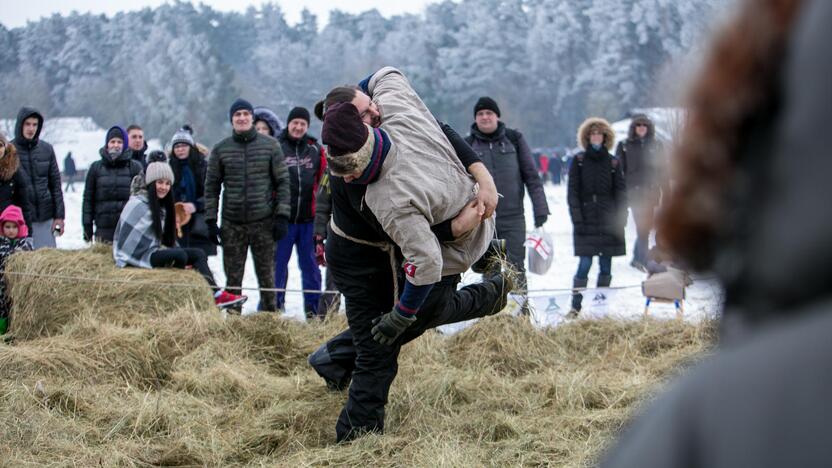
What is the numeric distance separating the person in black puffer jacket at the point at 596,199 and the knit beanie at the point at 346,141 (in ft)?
17.1

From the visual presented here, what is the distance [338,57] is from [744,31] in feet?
258

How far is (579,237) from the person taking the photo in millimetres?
8984

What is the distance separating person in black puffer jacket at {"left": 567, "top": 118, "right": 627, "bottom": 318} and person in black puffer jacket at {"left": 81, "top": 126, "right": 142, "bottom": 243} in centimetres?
395

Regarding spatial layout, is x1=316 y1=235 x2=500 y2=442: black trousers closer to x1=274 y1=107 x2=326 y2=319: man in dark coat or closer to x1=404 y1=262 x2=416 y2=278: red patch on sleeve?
x1=404 y1=262 x2=416 y2=278: red patch on sleeve

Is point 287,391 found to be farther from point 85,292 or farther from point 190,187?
point 190,187

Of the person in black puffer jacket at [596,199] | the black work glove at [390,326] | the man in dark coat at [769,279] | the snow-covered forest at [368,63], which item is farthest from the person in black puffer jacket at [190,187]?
the snow-covered forest at [368,63]

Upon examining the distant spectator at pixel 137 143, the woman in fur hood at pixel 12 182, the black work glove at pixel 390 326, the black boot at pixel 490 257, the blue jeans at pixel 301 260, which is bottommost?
the blue jeans at pixel 301 260

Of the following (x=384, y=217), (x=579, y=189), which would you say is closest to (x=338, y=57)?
(x=579, y=189)

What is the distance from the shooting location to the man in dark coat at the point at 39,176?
8.77 metres

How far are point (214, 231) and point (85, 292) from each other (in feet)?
4.94

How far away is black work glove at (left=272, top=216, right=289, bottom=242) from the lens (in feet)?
26.1

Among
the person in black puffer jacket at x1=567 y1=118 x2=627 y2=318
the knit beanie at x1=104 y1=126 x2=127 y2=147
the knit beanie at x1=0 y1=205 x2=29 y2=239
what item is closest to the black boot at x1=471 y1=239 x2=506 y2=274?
the person in black puffer jacket at x1=567 y1=118 x2=627 y2=318

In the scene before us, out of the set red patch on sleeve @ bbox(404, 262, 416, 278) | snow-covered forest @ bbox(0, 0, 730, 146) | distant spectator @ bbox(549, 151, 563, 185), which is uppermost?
snow-covered forest @ bbox(0, 0, 730, 146)

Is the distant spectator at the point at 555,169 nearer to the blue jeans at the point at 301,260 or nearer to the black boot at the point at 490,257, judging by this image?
the blue jeans at the point at 301,260
